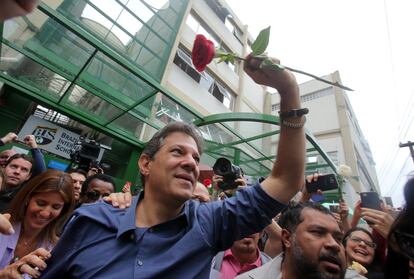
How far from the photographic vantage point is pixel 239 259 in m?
2.38

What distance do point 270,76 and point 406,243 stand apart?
92cm

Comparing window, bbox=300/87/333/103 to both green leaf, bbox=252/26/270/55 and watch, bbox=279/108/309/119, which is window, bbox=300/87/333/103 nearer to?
watch, bbox=279/108/309/119

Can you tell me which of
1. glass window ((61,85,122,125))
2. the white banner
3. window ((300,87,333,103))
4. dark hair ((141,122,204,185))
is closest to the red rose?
dark hair ((141,122,204,185))

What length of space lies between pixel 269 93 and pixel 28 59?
15293 millimetres

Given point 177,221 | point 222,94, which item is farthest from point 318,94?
point 177,221

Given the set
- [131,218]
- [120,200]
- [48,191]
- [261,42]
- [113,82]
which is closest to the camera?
[261,42]

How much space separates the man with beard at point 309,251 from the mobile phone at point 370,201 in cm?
56

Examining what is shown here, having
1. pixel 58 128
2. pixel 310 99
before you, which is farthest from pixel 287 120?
pixel 310 99

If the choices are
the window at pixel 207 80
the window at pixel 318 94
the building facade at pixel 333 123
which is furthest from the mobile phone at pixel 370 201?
the window at pixel 318 94

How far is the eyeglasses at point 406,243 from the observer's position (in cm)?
105

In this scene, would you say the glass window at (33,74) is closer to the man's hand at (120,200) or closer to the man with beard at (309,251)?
the man's hand at (120,200)

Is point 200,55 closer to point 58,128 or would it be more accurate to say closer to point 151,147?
point 151,147

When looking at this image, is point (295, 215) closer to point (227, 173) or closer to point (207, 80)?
point (227, 173)

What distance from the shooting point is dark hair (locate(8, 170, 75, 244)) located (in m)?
1.98
